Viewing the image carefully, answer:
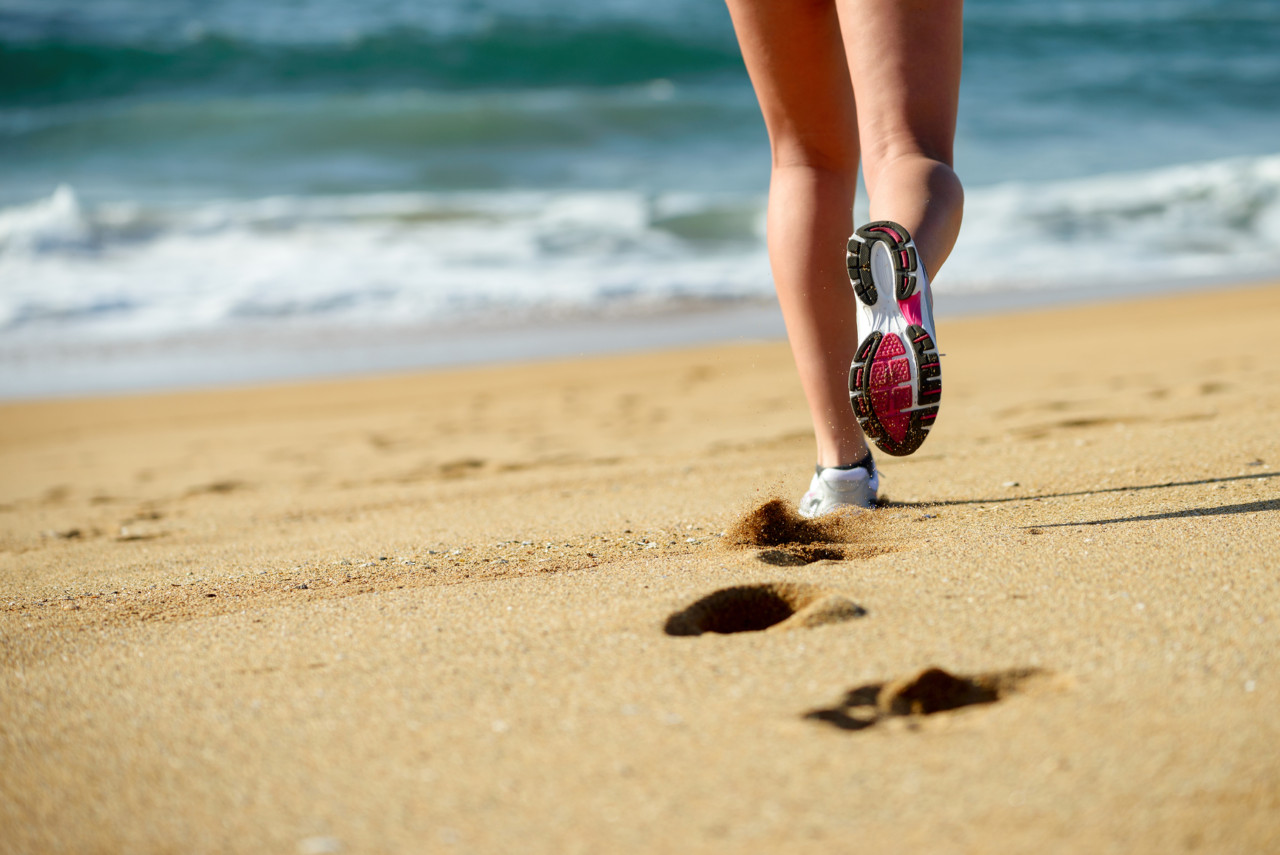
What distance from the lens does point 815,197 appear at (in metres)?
1.82

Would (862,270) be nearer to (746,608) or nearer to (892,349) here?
(892,349)

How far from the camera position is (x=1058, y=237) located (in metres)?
8.05

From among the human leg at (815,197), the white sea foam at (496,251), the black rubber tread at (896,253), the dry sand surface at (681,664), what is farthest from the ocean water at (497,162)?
the black rubber tread at (896,253)

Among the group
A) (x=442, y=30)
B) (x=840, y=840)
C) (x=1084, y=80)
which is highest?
(x=442, y=30)

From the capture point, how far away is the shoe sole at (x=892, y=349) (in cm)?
136

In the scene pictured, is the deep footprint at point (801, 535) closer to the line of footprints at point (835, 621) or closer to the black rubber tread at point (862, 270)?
the line of footprints at point (835, 621)

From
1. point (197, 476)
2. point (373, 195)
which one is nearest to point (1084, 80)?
point (373, 195)

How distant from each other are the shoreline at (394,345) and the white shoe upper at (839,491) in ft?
11.5

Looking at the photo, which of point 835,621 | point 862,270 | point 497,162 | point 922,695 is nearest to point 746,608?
point 835,621

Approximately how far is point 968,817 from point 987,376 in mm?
3357

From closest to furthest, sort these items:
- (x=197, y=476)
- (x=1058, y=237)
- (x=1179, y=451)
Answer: (x=1179, y=451) → (x=197, y=476) → (x=1058, y=237)

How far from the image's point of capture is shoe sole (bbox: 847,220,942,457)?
1363mm

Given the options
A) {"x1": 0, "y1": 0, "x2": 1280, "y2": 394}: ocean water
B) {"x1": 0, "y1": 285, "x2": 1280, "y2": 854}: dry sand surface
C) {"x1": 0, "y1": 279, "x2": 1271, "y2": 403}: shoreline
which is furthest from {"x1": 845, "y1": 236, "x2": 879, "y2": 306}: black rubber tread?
{"x1": 0, "y1": 0, "x2": 1280, "y2": 394}: ocean water

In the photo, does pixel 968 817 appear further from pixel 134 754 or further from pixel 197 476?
pixel 197 476
